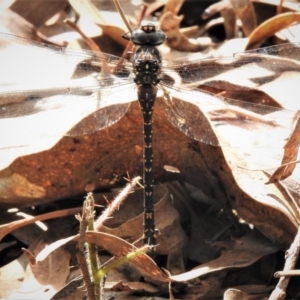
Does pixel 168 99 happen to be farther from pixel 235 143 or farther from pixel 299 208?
pixel 299 208

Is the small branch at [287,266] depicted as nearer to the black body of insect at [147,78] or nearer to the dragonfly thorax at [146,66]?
the black body of insect at [147,78]

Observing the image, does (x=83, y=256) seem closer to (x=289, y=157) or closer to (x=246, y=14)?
(x=289, y=157)

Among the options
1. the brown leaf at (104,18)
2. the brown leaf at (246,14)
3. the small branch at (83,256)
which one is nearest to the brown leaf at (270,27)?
the brown leaf at (246,14)

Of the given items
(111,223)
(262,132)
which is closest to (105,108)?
(111,223)

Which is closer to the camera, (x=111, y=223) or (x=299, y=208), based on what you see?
(x=299, y=208)

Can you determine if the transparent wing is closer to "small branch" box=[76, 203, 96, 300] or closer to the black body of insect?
the black body of insect

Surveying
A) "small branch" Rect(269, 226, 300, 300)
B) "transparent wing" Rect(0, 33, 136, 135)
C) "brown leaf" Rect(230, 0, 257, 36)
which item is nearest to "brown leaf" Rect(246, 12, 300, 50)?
"brown leaf" Rect(230, 0, 257, 36)

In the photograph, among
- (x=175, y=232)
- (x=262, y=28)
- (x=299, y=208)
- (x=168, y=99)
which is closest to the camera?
(x=299, y=208)

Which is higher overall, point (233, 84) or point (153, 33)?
point (153, 33)

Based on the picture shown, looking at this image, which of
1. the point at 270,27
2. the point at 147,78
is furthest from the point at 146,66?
the point at 270,27
